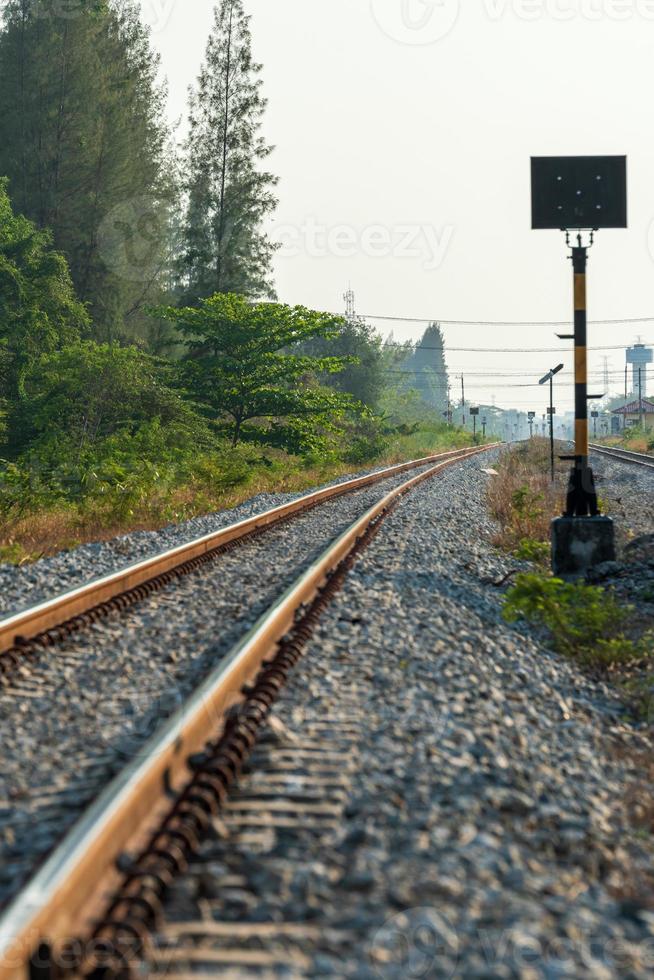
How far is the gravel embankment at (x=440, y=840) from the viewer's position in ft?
7.61

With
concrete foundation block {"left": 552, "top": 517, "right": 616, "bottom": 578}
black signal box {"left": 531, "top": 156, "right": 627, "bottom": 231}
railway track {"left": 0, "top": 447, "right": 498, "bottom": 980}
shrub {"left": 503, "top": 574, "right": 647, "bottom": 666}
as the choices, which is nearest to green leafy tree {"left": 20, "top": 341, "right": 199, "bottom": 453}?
black signal box {"left": 531, "top": 156, "right": 627, "bottom": 231}

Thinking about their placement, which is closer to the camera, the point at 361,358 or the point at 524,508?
the point at 524,508

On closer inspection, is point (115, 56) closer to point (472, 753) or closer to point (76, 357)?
point (76, 357)

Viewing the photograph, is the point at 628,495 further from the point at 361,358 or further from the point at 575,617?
the point at 361,358

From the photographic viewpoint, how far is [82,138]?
1307 inches

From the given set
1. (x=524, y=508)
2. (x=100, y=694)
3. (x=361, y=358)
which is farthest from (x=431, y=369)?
(x=100, y=694)

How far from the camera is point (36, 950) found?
209 cm

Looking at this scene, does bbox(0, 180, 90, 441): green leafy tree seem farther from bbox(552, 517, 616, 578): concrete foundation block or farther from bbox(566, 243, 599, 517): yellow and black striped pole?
bbox(552, 517, 616, 578): concrete foundation block

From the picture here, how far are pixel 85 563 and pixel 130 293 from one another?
30.4 meters

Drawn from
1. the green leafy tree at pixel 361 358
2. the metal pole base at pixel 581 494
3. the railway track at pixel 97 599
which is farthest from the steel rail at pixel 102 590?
the green leafy tree at pixel 361 358

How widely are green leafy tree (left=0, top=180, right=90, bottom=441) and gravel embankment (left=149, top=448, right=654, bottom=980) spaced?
21229 millimetres

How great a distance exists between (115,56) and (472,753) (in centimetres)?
3969

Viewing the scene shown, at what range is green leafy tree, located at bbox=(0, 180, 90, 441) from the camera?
24609mm

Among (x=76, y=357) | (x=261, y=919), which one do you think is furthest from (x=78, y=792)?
(x=76, y=357)
